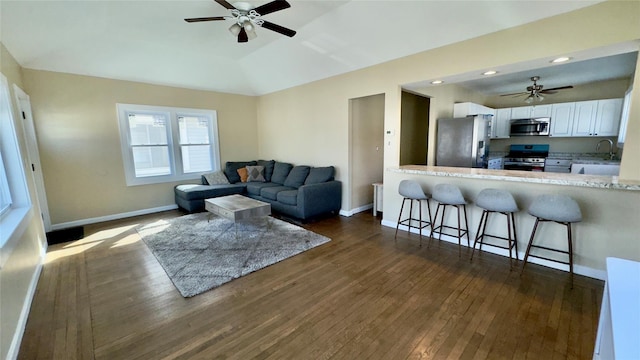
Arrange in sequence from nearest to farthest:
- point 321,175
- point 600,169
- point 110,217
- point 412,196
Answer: point 412,196 < point 600,169 < point 110,217 < point 321,175

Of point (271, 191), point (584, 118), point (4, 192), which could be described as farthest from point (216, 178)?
point (584, 118)

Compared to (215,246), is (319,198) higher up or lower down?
higher up

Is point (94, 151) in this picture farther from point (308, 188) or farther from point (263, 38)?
point (308, 188)

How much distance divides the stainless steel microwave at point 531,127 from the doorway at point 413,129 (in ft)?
6.62

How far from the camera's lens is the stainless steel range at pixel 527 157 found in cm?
583

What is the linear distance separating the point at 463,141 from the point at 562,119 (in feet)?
9.25

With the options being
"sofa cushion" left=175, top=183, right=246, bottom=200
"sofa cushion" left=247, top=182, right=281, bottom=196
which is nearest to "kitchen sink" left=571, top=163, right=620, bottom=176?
"sofa cushion" left=247, top=182, right=281, bottom=196

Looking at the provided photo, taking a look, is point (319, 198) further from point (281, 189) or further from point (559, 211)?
point (559, 211)

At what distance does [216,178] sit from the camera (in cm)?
563

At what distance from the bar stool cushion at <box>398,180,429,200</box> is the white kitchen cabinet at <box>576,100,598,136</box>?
4.33 metres

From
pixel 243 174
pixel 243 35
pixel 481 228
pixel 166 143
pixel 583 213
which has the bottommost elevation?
pixel 481 228

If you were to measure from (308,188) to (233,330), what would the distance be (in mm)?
2638

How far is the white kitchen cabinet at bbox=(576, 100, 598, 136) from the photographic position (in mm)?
5074

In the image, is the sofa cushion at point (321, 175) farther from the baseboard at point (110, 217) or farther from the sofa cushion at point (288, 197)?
the baseboard at point (110, 217)
